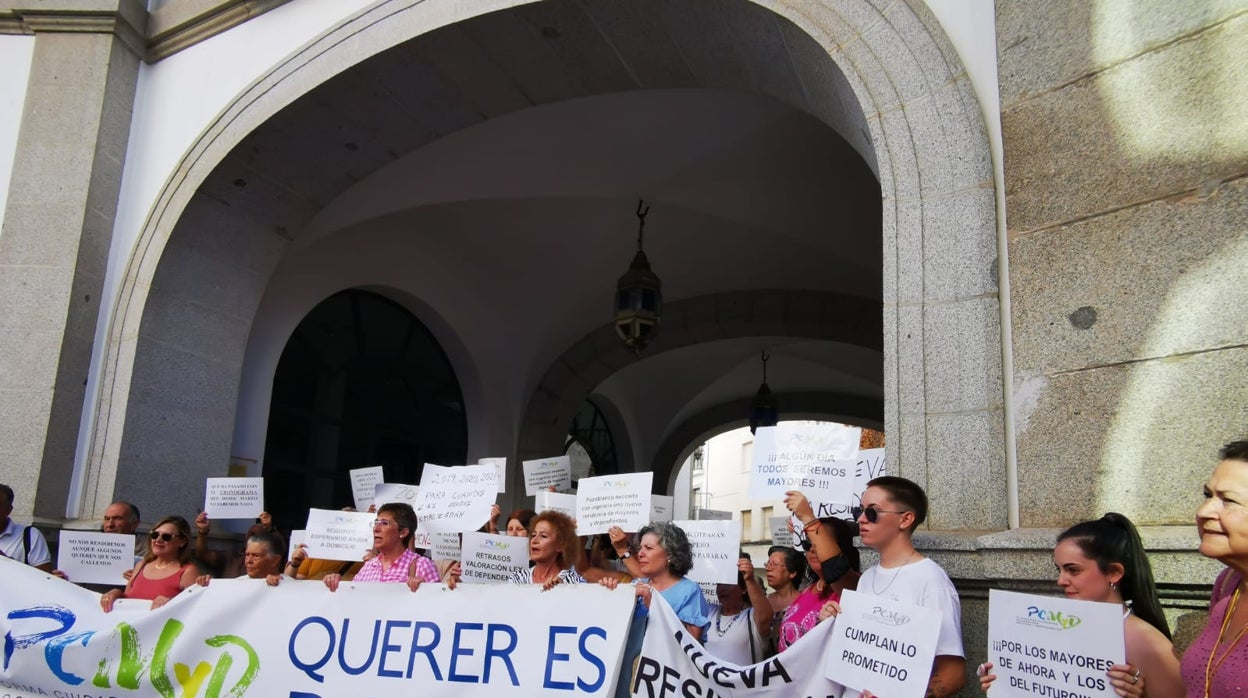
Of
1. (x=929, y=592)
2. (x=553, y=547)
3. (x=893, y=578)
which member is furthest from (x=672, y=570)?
(x=929, y=592)

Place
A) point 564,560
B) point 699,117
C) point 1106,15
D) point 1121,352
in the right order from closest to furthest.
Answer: point 1121,352
point 1106,15
point 564,560
point 699,117

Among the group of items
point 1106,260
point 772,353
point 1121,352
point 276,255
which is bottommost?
point 1121,352

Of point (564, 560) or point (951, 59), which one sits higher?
point (951, 59)

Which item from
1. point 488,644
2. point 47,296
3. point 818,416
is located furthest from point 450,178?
point 818,416

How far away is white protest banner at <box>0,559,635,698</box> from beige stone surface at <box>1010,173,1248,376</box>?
1834 millimetres

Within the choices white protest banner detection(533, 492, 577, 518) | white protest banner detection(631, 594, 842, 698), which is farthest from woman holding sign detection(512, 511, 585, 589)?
white protest banner detection(533, 492, 577, 518)

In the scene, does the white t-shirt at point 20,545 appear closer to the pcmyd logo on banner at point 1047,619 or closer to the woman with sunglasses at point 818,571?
the woman with sunglasses at point 818,571

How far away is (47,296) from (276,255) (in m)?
1.56

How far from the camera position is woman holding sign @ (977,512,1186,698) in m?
2.90

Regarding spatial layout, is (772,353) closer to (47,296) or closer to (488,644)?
(47,296)

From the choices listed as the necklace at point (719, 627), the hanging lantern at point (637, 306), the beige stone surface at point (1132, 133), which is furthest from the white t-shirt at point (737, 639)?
the hanging lantern at point (637, 306)

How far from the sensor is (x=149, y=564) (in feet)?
18.0

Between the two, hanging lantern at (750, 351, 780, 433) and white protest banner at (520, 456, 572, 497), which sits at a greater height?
hanging lantern at (750, 351, 780, 433)

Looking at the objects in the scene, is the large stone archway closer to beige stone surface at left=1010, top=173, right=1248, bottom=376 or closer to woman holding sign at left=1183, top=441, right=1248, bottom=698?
beige stone surface at left=1010, top=173, right=1248, bottom=376
